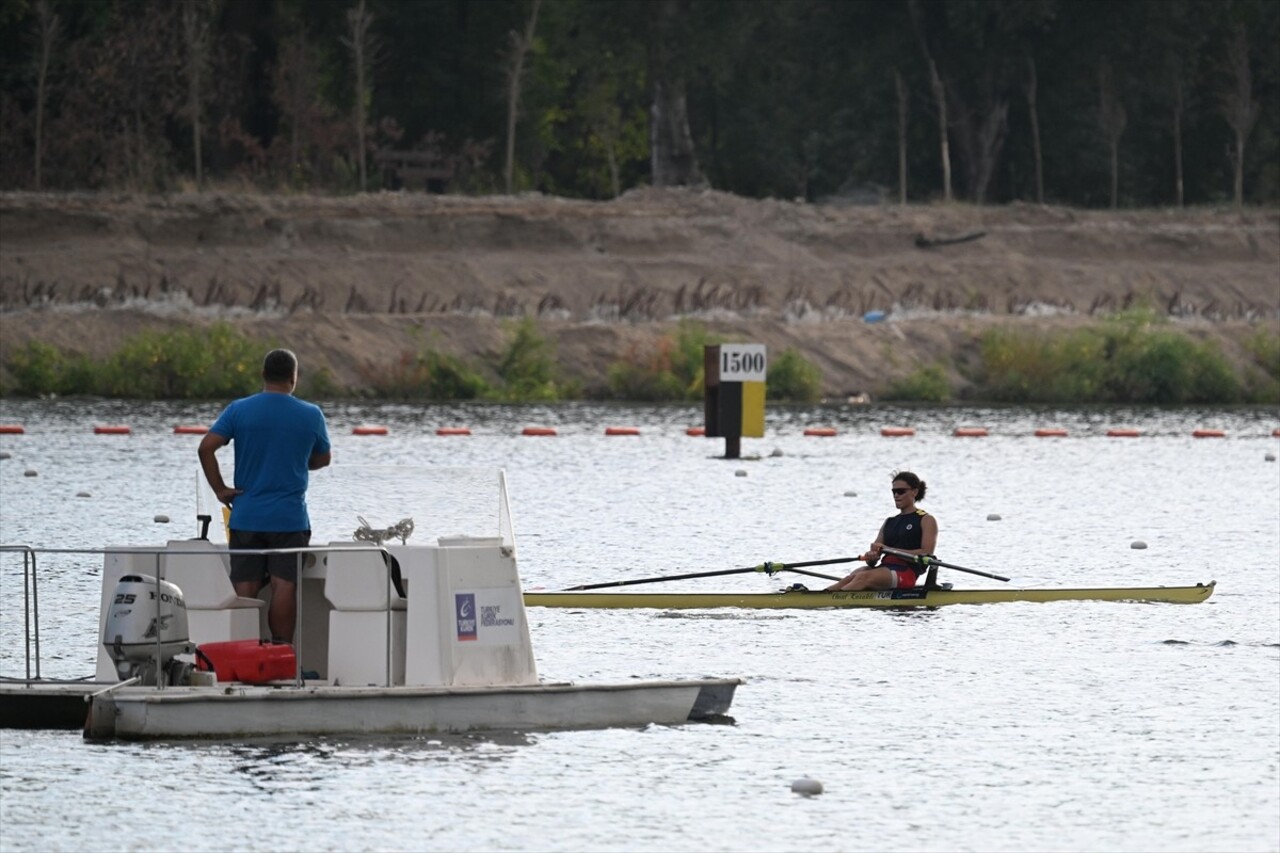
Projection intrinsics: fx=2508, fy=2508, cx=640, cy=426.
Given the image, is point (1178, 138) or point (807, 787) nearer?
point (807, 787)

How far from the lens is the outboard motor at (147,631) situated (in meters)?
14.0

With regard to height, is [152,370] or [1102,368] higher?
[1102,368]

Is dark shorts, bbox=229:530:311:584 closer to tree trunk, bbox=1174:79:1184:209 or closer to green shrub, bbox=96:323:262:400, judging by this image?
green shrub, bbox=96:323:262:400

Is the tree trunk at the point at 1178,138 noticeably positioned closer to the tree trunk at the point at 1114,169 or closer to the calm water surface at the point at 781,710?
the tree trunk at the point at 1114,169

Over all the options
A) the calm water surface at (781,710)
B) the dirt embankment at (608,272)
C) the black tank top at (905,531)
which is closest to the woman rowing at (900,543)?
the black tank top at (905,531)

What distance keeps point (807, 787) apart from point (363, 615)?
2758 millimetres

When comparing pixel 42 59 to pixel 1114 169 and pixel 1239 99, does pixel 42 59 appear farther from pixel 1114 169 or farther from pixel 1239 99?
pixel 1239 99

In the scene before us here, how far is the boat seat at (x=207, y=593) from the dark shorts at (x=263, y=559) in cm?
12

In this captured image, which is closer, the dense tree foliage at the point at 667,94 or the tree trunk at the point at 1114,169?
the dense tree foliage at the point at 667,94

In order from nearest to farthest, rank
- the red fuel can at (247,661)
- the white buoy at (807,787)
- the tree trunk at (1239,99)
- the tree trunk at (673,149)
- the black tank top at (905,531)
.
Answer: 1. the white buoy at (807,787)
2. the red fuel can at (247,661)
3. the black tank top at (905,531)
4. the tree trunk at (673,149)
5. the tree trunk at (1239,99)

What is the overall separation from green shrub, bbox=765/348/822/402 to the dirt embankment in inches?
56.1

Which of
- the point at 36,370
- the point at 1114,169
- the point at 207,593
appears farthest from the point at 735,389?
the point at 1114,169

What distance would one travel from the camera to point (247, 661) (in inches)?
568

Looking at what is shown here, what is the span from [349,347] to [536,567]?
3190 centimetres
